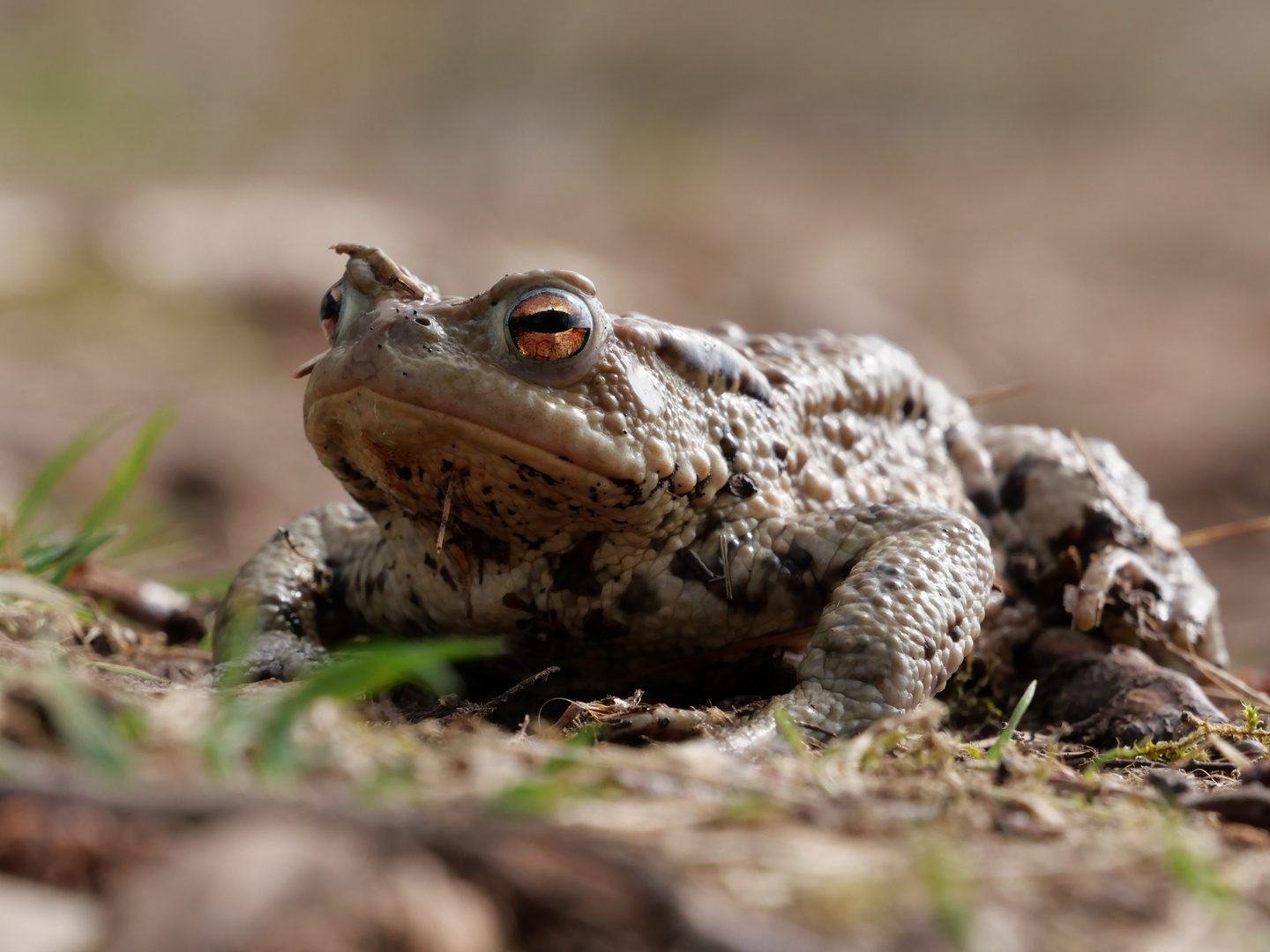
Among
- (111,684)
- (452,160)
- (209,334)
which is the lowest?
(111,684)

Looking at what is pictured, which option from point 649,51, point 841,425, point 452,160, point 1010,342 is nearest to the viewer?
point 841,425

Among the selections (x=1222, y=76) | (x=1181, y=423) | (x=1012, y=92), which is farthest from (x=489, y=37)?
(x=1181, y=423)

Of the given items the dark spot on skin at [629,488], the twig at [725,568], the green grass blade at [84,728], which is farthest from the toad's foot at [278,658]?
the green grass blade at [84,728]

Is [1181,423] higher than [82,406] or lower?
higher

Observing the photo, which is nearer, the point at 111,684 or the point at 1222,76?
the point at 111,684

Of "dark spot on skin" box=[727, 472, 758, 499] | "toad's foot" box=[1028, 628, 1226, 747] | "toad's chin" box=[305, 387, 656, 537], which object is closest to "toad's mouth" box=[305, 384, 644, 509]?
"toad's chin" box=[305, 387, 656, 537]

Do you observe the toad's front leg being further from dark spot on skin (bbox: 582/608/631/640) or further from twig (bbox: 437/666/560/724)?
dark spot on skin (bbox: 582/608/631/640)

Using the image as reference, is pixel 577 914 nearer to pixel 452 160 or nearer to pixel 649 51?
pixel 452 160
